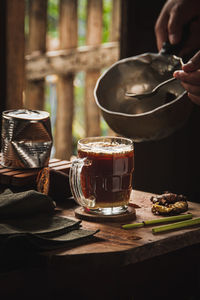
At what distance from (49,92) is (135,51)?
325 centimetres

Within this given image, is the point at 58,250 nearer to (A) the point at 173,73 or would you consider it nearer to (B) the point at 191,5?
(A) the point at 173,73

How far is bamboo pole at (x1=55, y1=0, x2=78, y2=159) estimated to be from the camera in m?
3.71

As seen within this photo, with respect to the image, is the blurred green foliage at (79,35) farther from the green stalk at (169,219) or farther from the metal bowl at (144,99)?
the green stalk at (169,219)

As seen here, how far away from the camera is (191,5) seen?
7.38 ft

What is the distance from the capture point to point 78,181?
5.10 feet

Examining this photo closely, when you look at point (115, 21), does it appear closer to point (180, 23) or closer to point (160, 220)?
point (180, 23)

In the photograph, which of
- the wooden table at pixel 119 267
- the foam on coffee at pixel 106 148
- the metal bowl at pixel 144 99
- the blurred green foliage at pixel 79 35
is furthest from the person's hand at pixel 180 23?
the blurred green foliage at pixel 79 35

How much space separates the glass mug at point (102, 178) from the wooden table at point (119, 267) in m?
0.07

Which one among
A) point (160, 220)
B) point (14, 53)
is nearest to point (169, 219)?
A: point (160, 220)

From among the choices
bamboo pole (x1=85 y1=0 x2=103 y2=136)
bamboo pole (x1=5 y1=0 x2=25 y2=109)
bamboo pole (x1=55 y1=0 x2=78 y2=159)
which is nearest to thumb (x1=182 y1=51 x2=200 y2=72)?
bamboo pole (x1=5 y1=0 x2=25 y2=109)

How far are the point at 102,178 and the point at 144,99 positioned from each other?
435 mm

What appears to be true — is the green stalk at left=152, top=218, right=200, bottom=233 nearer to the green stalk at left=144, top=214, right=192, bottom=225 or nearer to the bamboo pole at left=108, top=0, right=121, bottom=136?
the green stalk at left=144, top=214, right=192, bottom=225

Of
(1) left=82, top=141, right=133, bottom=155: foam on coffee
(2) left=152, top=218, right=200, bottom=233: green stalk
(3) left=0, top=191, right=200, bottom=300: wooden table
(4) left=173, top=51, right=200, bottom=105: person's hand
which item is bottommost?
(3) left=0, top=191, right=200, bottom=300: wooden table

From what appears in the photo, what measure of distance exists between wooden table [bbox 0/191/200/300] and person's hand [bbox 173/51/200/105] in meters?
0.39
